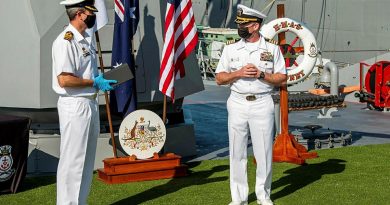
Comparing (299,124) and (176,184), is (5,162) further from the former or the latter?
(299,124)

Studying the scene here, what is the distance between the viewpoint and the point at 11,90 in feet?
30.5

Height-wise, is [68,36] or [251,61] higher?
[68,36]

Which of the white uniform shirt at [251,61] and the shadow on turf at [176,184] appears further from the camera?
the shadow on turf at [176,184]

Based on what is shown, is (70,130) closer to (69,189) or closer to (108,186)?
(69,189)

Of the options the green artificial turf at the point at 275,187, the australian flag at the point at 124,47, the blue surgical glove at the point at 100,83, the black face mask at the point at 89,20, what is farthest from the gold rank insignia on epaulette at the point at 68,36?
the australian flag at the point at 124,47

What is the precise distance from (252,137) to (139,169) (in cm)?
195

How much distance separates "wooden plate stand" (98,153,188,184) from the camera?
28.2 feet

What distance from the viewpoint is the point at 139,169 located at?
871cm

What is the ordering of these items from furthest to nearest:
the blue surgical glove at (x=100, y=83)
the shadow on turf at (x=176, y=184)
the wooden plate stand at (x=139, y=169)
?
the wooden plate stand at (x=139, y=169), the shadow on turf at (x=176, y=184), the blue surgical glove at (x=100, y=83)

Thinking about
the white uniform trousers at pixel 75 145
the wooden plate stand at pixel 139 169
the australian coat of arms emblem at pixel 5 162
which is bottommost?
the wooden plate stand at pixel 139 169

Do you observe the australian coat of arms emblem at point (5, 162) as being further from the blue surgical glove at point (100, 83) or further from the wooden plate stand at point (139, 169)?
the blue surgical glove at point (100, 83)

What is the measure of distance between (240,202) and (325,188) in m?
1.36

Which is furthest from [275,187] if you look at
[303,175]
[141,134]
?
[141,134]

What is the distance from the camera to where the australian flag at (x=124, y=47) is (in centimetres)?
906
